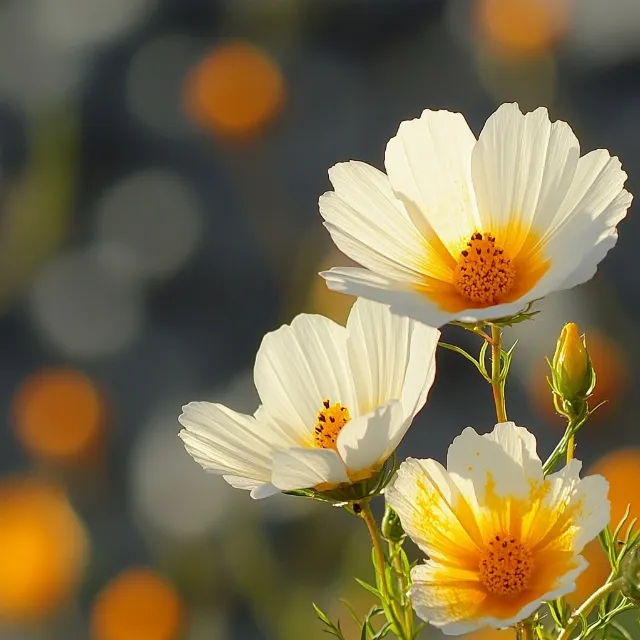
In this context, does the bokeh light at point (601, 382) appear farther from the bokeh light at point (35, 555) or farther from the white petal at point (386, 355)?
the white petal at point (386, 355)

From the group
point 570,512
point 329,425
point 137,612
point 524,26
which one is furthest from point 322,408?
point 524,26

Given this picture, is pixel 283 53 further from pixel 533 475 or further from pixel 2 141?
pixel 533 475

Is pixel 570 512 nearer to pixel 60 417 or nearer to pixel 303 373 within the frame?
pixel 303 373

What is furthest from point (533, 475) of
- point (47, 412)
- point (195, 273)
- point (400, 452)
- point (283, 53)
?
point (283, 53)

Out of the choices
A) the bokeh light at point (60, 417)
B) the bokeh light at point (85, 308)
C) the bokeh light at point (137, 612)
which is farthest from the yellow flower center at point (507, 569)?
the bokeh light at point (85, 308)

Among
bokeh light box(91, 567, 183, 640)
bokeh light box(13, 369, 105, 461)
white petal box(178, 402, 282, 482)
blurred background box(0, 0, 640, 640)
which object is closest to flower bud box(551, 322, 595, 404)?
white petal box(178, 402, 282, 482)
